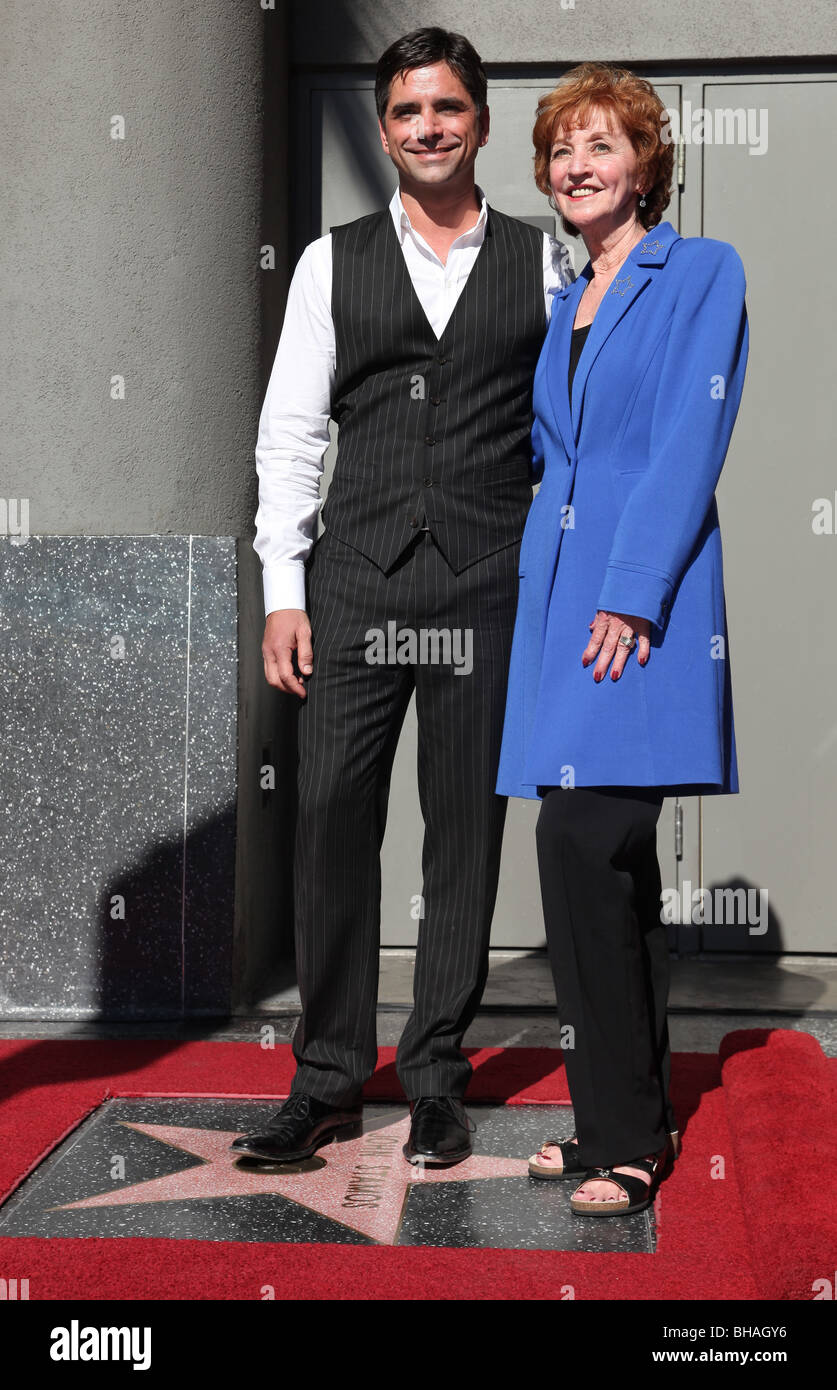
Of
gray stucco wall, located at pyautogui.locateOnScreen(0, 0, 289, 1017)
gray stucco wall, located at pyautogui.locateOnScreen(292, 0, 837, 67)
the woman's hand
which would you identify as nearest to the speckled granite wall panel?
gray stucco wall, located at pyautogui.locateOnScreen(0, 0, 289, 1017)

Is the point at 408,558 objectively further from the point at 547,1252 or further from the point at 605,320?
the point at 547,1252

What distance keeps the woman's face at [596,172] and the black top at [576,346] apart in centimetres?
18

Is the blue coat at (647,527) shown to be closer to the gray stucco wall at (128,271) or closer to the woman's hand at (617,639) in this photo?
the woman's hand at (617,639)

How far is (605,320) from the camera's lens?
2596 millimetres

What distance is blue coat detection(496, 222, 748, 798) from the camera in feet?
8.14

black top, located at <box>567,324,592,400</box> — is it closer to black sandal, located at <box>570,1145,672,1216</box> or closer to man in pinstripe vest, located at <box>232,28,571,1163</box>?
man in pinstripe vest, located at <box>232,28,571,1163</box>

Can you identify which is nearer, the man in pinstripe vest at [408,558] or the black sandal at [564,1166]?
the black sandal at [564,1166]

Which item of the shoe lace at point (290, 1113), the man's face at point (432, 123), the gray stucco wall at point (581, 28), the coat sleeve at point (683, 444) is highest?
the gray stucco wall at point (581, 28)

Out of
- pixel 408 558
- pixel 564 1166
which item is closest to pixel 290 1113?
pixel 564 1166

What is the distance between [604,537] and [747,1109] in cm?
116

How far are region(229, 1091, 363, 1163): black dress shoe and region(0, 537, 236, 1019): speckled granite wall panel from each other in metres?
1.05

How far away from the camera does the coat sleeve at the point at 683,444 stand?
2.46m

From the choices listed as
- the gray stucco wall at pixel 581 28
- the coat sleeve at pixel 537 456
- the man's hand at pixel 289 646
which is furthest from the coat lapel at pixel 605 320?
the gray stucco wall at pixel 581 28

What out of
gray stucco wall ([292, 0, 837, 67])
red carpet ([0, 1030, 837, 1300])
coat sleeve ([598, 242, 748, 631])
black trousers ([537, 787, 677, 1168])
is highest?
gray stucco wall ([292, 0, 837, 67])
